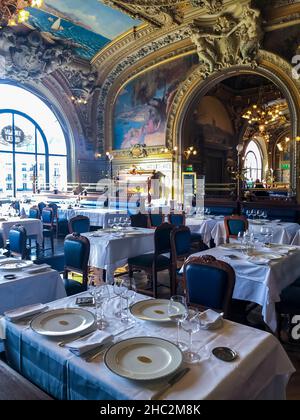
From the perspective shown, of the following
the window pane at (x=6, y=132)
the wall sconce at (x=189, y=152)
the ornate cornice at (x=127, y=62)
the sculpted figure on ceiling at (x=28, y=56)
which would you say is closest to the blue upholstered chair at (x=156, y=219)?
the wall sconce at (x=189, y=152)

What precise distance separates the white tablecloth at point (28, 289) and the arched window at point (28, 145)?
1217 cm

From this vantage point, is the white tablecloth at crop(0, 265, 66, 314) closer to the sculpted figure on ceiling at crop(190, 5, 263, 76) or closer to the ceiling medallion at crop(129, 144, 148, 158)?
the sculpted figure on ceiling at crop(190, 5, 263, 76)

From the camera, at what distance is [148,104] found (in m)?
14.2

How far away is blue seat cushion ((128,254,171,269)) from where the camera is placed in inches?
176

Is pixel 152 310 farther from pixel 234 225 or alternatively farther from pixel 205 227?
pixel 205 227

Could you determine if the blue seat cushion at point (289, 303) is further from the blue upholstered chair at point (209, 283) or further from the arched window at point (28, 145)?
the arched window at point (28, 145)

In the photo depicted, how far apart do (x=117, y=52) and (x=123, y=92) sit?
180cm

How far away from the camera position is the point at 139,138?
14.7 meters

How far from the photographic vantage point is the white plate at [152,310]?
1.81m

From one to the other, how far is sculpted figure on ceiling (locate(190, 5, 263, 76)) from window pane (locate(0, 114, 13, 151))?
8.66 meters

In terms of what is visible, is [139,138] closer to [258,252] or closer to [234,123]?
[234,123]

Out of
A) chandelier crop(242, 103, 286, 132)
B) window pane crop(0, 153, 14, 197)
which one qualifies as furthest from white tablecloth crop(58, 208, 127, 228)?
chandelier crop(242, 103, 286, 132)

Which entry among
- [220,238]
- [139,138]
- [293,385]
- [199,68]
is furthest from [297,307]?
[139,138]

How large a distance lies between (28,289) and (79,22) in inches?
470
